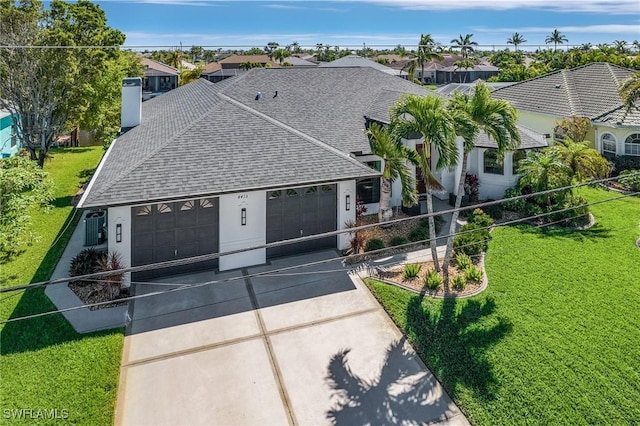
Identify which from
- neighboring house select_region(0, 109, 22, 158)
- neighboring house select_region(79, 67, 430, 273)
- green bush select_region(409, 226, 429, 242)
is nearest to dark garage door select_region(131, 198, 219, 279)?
neighboring house select_region(79, 67, 430, 273)

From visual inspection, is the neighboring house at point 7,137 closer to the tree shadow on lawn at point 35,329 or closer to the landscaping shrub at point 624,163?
the tree shadow on lawn at point 35,329

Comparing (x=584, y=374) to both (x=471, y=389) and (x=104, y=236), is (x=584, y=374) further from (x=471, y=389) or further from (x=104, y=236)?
(x=104, y=236)

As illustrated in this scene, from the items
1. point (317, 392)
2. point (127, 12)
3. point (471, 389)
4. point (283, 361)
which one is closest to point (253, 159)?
point (283, 361)

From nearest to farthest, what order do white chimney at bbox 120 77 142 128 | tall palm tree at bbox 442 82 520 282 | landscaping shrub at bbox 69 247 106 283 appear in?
tall palm tree at bbox 442 82 520 282, landscaping shrub at bbox 69 247 106 283, white chimney at bbox 120 77 142 128

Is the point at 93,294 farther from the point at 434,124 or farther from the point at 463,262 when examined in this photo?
the point at 463,262

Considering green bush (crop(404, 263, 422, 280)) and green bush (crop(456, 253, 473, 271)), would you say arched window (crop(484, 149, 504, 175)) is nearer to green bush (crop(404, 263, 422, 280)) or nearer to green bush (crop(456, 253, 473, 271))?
green bush (crop(456, 253, 473, 271))

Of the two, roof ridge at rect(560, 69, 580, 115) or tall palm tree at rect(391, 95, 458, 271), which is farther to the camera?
roof ridge at rect(560, 69, 580, 115)

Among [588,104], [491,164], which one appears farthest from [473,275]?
[588,104]

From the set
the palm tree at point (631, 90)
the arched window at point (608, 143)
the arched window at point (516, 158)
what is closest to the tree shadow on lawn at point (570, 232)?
the arched window at point (516, 158)
